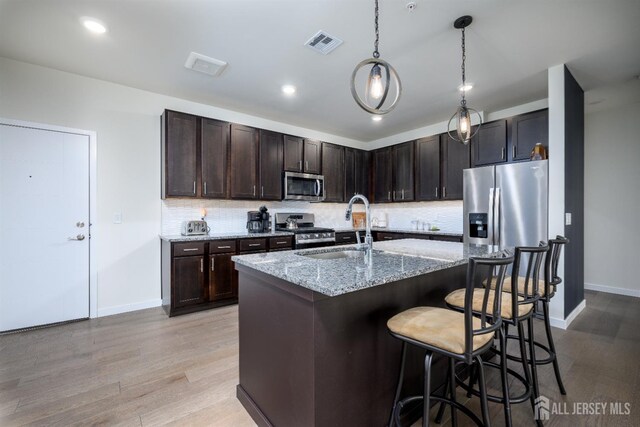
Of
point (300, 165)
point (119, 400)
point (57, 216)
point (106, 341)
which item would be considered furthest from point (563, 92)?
point (57, 216)

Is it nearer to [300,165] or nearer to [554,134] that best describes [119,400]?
[300,165]

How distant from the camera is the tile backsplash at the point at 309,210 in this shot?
3.95m

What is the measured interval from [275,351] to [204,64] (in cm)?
282

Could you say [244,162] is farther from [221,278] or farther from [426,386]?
[426,386]

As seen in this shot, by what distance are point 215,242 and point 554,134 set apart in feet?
13.3

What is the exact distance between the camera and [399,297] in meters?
1.69

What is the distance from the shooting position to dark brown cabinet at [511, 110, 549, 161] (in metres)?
3.57

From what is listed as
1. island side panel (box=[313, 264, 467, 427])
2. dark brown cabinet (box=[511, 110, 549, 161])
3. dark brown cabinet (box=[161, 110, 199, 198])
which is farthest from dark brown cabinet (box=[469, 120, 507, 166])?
dark brown cabinet (box=[161, 110, 199, 198])

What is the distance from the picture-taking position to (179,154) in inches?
144

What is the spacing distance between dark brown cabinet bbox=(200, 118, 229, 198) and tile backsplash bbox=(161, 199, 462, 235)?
0.35m

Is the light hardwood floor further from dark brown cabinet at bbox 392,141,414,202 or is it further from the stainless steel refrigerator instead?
dark brown cabinet at bbox 392,141,414,202

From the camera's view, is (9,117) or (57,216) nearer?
(9,117)

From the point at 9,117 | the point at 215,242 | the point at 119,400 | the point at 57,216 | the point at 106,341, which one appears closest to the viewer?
the point at 119,400

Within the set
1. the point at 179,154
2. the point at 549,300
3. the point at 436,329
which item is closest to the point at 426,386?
the point at 436,329
